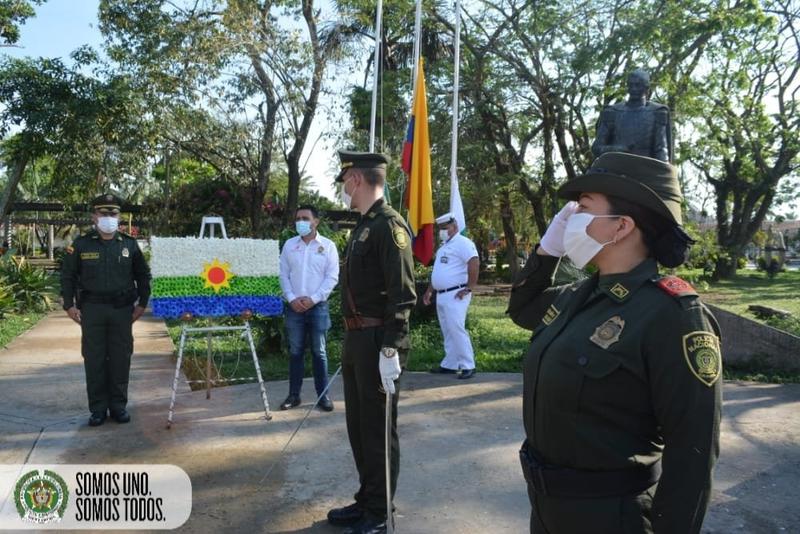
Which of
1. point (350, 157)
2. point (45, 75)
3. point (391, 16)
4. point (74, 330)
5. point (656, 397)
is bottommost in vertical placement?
point (74, 330)

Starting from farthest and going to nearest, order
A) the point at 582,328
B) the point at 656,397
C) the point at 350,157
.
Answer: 1. the point at 350,157
2. the point at 582,328
3. the point at 656,397

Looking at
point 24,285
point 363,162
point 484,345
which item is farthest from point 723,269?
point 363,162

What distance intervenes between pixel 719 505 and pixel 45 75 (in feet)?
45.1

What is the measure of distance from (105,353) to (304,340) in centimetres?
172

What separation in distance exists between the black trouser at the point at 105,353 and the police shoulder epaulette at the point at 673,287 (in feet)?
16.2

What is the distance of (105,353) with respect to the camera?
5.65 m

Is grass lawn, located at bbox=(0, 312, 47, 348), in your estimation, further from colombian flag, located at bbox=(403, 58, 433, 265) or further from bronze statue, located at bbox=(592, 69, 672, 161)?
bronze statue, located at bbox=(592, 69, 672, 161)

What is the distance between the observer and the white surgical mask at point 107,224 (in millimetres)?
5609

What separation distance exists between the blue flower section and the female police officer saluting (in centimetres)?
408

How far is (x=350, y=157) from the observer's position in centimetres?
387

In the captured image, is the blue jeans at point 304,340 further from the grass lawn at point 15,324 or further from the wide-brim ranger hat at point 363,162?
the grass lawn at point 15,324

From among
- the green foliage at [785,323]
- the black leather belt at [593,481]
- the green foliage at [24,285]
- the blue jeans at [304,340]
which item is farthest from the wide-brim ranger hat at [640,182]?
the green foliage at [24,285]

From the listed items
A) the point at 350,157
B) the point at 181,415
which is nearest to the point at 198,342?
the point at 181,415

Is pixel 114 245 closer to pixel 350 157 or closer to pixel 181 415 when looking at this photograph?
pixel 181 415
